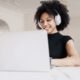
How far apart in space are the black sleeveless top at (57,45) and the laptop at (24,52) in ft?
1.28

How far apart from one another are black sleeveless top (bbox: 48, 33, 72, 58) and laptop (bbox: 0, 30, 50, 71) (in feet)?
1.28

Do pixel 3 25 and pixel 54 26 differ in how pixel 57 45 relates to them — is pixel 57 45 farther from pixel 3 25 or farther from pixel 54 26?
pixel 3 25

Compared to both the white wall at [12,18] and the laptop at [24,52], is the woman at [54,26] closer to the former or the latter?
the laptop at [24,52]

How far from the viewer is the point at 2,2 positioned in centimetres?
430

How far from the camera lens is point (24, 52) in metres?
0.53

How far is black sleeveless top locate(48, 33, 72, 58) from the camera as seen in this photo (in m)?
0.95

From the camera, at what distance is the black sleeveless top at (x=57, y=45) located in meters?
0.95

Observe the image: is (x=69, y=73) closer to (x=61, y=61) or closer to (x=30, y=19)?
(x=61, y=61)

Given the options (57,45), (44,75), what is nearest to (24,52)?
(44,75)

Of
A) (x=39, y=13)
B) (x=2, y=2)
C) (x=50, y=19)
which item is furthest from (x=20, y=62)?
(x=2, y=2)

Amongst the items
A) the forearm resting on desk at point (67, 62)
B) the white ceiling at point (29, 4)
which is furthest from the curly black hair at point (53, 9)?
the white ceiling at point (29, 4)

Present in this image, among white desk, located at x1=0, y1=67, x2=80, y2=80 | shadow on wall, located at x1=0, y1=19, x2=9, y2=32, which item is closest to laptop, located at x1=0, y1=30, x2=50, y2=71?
white desk, located at x1=0, y1=67, x2=80, y2=80

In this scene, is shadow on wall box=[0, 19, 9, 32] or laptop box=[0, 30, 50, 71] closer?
laptop box=[0, 30, 50, 71]

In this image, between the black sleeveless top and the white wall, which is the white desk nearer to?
the black sleeveless top
